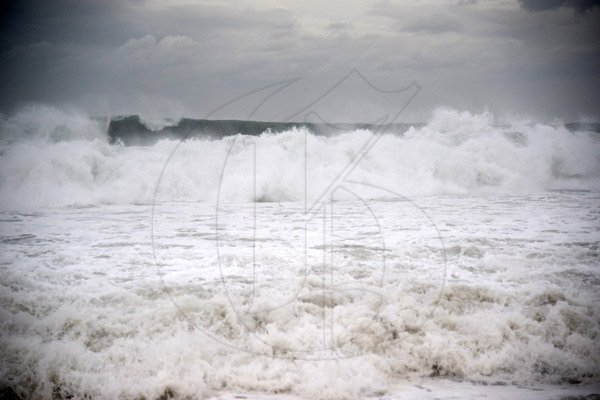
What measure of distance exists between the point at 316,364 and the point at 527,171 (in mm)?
16224

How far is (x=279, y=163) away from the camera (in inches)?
610

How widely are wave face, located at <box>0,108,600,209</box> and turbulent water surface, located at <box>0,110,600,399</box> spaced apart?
4.39ft

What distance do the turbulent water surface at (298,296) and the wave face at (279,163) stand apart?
1337 mm

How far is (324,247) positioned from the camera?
689cm

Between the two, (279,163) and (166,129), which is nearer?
(279,163)

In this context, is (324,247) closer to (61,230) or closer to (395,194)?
(61,230)

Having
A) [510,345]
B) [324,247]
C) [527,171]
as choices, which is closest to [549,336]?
[510,345]

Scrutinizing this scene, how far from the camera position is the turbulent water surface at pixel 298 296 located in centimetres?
353

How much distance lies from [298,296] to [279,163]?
10.9 meters

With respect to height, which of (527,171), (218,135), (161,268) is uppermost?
(218,135)
